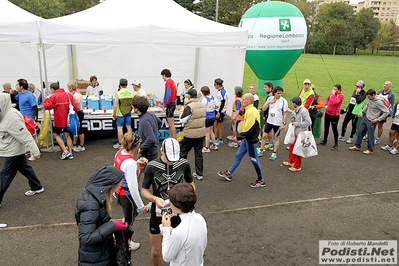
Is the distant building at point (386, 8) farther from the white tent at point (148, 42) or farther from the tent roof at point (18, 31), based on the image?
the tent roof at point (18, 31)

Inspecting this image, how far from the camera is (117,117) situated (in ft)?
23.9

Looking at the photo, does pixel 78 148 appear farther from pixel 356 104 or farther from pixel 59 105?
pixel 356 104

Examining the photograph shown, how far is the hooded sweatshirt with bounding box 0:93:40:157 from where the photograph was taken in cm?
430

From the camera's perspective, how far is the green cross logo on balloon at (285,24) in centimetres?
1264

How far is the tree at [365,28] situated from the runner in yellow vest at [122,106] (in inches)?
2746

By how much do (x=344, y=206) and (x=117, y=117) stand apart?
517cm

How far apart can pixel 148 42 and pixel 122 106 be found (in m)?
1.68

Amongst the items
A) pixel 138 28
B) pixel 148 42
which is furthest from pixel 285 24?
pixel 138 28

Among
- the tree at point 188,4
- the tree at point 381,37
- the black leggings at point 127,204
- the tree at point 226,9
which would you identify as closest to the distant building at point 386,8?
the tree at point 381,37

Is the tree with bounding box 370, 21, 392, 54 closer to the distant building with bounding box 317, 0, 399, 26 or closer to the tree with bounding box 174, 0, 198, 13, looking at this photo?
the tree with bounding box 174, 0, 198, 13

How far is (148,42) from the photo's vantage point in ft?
24.0

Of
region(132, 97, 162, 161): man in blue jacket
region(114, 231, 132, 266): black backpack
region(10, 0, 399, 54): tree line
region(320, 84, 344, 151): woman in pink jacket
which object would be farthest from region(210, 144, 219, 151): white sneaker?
region(10, 0, 399, 54): tree line

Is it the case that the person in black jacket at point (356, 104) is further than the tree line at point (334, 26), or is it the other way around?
the tree line at point (334, 26)

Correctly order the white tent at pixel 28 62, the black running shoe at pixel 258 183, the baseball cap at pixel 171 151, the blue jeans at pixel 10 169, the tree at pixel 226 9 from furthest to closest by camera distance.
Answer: the tree at pixel 226 9, the white tent at pixel 28 62, the black running shoe at pixel 258 183, the blue jeans at pixel 10 169, the baseball cap at pixel 171 151
